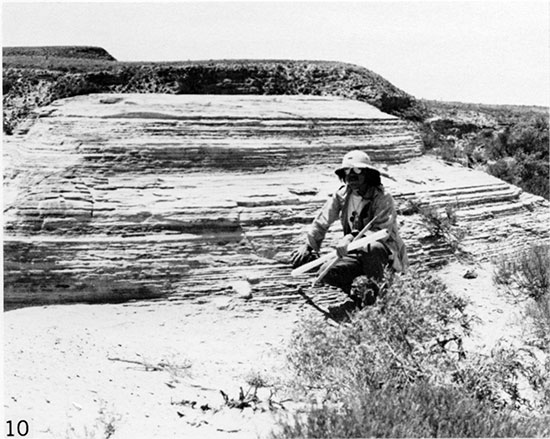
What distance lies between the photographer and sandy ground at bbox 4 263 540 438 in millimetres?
4895

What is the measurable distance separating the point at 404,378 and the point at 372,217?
1852 mm

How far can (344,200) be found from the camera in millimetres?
6574

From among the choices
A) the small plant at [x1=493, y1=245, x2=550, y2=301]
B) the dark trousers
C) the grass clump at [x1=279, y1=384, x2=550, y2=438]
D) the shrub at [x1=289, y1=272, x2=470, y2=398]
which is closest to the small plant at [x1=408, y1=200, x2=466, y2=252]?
the small plant at [x1=493, y1=245, x2=550, y2=301]

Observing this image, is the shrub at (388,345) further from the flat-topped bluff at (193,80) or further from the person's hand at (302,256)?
the flat-topped bluff at (193,80)

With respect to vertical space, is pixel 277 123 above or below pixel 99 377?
above

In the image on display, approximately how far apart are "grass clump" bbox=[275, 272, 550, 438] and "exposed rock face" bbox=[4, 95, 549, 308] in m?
2.02

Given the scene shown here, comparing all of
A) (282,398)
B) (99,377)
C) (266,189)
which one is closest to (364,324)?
(282,398)

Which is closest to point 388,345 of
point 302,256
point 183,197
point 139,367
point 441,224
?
point 302,256

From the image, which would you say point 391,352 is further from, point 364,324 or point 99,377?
point 99,377

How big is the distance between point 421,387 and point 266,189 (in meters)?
4.05

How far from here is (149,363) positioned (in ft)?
19.2

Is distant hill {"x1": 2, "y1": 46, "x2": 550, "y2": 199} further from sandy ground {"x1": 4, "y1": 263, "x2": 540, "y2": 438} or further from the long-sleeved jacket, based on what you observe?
the long-sleeved jacket

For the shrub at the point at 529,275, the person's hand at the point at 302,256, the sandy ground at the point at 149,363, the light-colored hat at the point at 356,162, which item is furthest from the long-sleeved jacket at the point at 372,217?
the shrub at the point at 529,275

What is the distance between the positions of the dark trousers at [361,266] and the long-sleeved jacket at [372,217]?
12 cm
